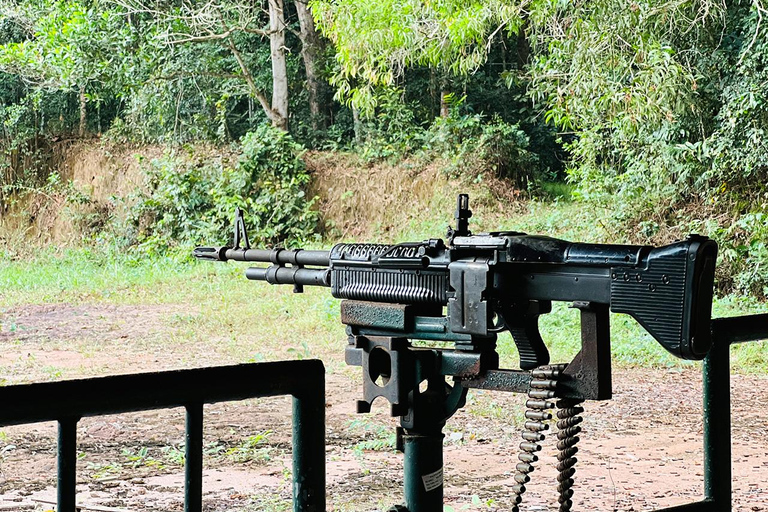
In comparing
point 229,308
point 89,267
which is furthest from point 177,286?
point 89,267

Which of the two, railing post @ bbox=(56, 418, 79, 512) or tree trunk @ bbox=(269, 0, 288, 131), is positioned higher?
tree trunk @ bbox=(269, 0, 288, 131)

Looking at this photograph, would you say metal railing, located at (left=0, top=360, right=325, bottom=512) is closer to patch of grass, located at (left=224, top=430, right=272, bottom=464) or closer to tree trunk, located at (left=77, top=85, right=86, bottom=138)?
patch of grass, located at (left=224, top=430, right=272, bottom=464)

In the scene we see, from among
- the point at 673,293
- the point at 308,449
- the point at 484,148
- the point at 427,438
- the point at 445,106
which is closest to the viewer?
the point at 308,449

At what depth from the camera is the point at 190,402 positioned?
1.18m

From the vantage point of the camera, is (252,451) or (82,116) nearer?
(252,451)

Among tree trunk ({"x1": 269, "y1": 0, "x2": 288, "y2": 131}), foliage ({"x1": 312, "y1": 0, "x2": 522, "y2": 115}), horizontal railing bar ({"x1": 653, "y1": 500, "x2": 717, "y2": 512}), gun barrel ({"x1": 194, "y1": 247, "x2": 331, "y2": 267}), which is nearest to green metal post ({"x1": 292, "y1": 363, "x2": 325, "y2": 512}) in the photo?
horizontal railing bar ({"x1": 653, "y1": 500, "x2": 717, "y2": 512})

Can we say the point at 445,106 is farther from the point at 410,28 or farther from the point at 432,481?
the point at 432,481

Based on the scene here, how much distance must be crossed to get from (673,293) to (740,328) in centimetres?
36

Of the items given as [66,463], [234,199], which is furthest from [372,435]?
[234,199]

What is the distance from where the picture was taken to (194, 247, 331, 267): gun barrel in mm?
2694

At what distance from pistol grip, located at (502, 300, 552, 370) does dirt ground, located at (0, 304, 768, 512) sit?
255cm

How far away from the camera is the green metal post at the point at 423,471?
2020 millimetres

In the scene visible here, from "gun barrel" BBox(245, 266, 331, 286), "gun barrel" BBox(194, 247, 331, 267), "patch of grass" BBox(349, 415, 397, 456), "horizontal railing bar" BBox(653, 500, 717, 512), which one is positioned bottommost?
"patch of grass" BBox(349, 415, 397, 456)

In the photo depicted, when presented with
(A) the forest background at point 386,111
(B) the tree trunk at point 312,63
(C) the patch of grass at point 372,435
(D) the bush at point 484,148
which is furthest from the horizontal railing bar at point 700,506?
(B) the tree trunk at point 312,63
